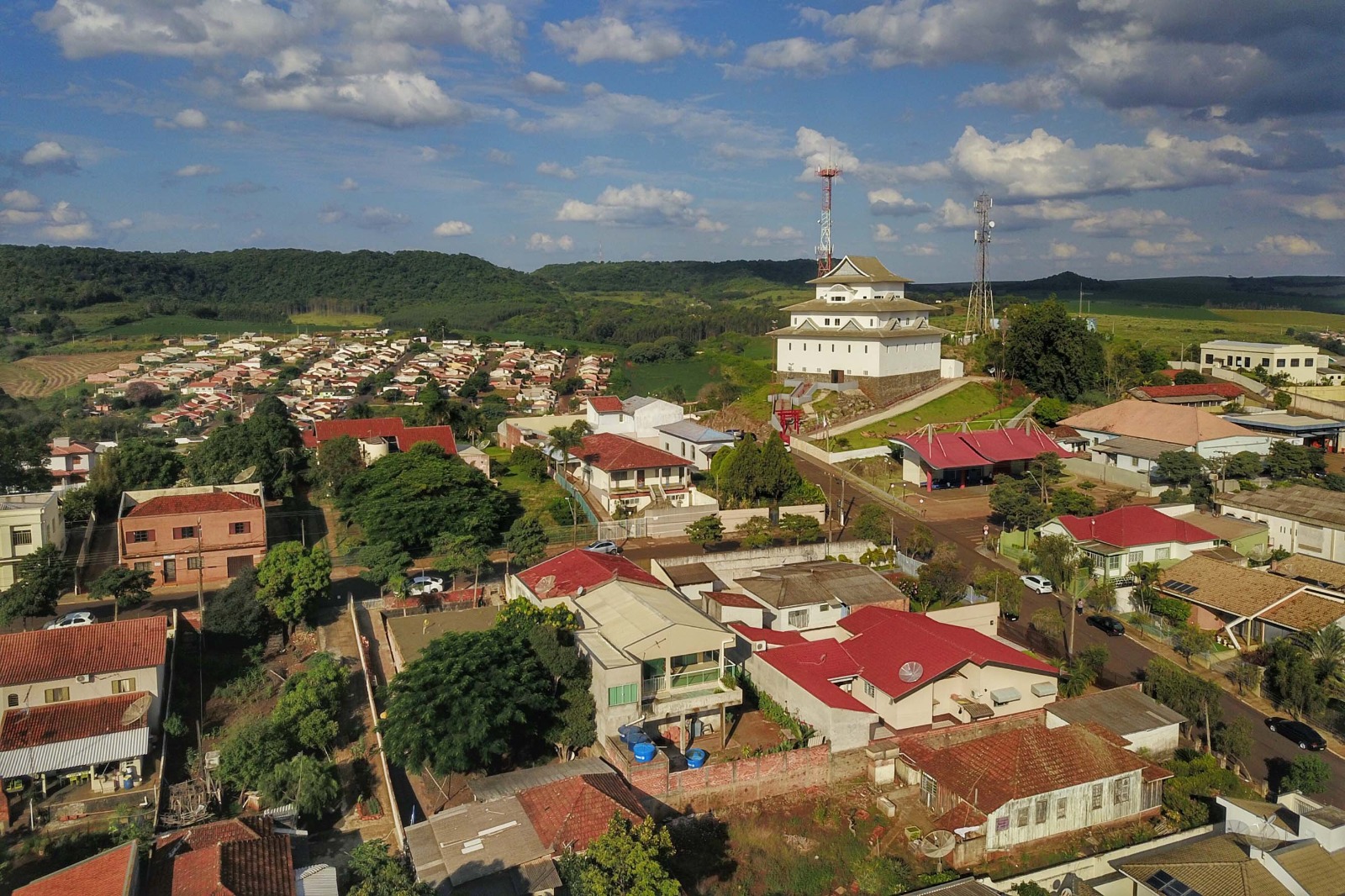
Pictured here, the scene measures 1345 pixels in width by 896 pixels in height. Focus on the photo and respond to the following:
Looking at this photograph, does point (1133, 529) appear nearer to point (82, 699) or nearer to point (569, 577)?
point (569, 577)

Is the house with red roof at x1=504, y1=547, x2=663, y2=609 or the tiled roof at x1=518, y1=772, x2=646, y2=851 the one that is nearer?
the tiled roof at x1=518, y1=772, x2=646, y2=851

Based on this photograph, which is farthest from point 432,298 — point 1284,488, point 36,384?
point 1284,488

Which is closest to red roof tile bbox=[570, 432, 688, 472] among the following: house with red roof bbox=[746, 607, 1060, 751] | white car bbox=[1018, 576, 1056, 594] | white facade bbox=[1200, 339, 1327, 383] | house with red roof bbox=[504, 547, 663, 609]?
house with red roof bbox=[504, 547, 663, 609]

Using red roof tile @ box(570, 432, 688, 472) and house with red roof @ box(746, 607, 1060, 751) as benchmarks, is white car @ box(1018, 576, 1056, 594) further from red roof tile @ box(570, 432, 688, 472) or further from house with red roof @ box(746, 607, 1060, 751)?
red roof tile @ box(570, 432, 688, 472)

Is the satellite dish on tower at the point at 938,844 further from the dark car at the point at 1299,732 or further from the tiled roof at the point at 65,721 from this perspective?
the tiled roof at the point at 65,721

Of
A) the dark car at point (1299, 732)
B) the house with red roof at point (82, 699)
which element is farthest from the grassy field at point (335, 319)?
the dark car at point (1299, 732)

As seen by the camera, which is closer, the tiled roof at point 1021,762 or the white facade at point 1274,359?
the tiled roof at point 1021,762

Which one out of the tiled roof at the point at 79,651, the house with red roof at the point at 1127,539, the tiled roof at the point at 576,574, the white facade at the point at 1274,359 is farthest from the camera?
the white facade at the point at 1274,359
